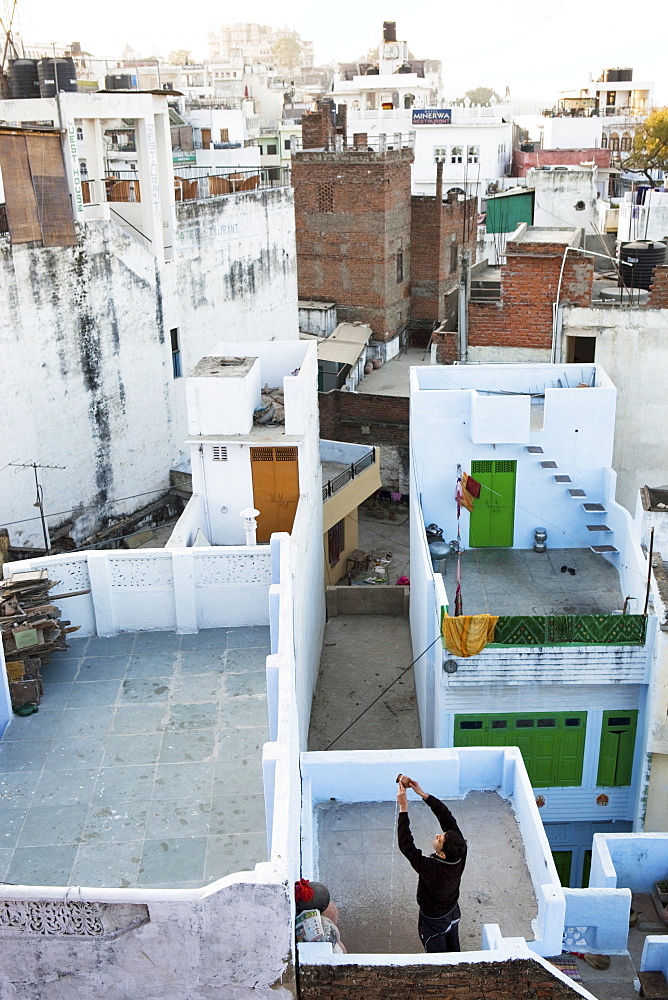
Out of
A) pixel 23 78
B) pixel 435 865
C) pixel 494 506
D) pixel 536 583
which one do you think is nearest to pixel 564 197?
pixel 23 78

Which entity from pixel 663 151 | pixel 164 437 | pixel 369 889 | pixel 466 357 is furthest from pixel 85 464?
pixel 663 151

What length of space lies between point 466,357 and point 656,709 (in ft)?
36.4

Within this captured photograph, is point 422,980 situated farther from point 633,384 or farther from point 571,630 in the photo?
point 633,384

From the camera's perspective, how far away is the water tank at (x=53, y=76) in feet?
95.2

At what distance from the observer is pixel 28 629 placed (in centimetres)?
1275

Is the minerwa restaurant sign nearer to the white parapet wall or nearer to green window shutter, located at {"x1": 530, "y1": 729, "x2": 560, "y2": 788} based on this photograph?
green window shutter, located at {"x1": 530, "y1": 729, "x2": 560, "y2": 788}

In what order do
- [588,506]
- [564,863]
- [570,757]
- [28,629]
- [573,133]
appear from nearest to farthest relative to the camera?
[28,629] < [570,757] < [564,863] < [588,506] < [573,133]

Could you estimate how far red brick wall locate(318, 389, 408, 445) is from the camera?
34844mm

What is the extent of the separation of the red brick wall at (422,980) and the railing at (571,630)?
5.64 metres

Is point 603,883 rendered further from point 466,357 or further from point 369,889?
point 466,357

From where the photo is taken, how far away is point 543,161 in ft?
219

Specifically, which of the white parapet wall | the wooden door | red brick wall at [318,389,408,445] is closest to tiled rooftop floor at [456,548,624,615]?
the wooden door

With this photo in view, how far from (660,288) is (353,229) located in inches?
887

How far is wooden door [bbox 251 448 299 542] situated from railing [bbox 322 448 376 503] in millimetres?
4983
